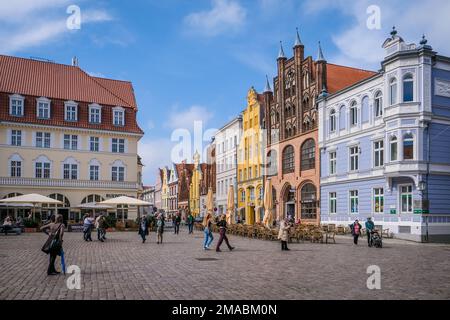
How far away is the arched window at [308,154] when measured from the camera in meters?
42.1

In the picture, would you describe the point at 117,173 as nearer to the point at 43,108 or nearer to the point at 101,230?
the point at 43,108

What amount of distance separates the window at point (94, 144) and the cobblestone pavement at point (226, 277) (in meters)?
29.8

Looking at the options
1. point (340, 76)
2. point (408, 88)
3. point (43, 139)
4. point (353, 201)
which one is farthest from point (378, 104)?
point (43, 139)

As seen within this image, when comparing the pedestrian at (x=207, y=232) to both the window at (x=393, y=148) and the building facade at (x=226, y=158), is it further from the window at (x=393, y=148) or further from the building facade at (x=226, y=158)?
the building facade at (x=226, y=158)

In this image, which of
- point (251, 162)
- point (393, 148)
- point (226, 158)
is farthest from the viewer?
point (226, 158)

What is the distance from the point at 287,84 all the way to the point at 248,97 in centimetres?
1274

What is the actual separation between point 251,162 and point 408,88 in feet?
94.6

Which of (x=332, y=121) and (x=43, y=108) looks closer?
(x=332, y=121)

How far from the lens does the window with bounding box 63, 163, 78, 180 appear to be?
4634cm

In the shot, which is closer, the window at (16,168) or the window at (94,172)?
the window at (16,168)

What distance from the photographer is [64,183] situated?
45844mm

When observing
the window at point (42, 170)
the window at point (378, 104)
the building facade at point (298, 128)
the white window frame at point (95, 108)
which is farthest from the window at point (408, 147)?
the window at point (42, 170)
